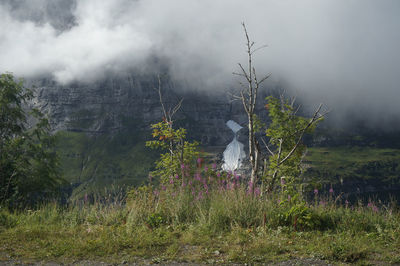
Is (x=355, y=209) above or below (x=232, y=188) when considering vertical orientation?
below

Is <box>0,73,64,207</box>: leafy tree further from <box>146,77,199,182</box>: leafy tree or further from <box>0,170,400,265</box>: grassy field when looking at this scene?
<box>0,170,400,265</box>: grassy field

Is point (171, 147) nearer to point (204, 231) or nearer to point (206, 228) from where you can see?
point (206, 228)

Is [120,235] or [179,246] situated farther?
[120,235]

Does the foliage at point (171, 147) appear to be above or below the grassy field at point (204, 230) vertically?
above

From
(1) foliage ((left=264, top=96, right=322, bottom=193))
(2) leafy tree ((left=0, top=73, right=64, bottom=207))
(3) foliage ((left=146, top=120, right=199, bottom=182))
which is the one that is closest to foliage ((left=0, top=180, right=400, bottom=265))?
(1) foliage ((left=264, top=96, right=322, bottom=193))

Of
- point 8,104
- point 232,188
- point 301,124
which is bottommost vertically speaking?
point 232,188

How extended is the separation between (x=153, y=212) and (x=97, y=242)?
7.95ft

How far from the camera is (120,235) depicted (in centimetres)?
769

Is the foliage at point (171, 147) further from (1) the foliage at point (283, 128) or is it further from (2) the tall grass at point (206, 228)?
(2) the tall grass at point (206, 228)

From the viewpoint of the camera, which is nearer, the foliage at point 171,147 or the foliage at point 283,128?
the foliage at point 283,128

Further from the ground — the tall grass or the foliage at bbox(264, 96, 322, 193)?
the foliage at bbox(264, 96, 322, 193)

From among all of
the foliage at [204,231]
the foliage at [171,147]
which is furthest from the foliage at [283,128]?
the foliage at [204,231]

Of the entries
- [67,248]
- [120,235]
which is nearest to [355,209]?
[120,235]

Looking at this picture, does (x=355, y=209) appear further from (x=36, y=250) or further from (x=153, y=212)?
(x=36, y=250)
